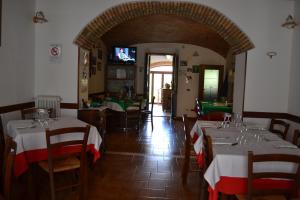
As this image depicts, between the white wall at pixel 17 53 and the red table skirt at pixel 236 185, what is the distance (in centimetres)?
325

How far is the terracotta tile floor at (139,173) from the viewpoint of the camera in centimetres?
343

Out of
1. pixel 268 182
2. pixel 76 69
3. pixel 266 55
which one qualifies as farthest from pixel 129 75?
pixel 268 182

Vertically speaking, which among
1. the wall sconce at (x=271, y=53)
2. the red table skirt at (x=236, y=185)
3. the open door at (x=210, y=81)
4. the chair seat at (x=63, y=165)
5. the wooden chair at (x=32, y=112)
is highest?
the wall sconce at (x=271, y=53)

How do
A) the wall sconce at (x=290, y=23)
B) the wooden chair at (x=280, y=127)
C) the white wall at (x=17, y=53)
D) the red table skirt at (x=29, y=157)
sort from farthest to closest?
1. the wall sconce at (x=290, y=23)
2. the white wall at (x=17, y=53)
3. the wooden chair at (x=280, y=127)
4. the red table skirt at (x=29, y=157)

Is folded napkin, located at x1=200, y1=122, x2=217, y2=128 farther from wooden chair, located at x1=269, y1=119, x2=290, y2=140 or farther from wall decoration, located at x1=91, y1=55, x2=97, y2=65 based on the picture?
wall decoration, located at x1=91, y1=55, x2=97, y2=65

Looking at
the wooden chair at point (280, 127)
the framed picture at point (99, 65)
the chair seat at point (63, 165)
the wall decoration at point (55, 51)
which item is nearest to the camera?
the chair seat at point (63, 165)

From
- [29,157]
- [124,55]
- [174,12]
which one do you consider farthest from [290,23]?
[124,55]

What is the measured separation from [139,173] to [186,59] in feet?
22.1

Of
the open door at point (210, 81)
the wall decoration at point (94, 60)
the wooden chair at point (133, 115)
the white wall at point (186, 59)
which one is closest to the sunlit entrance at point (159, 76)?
the white wall at point (186, 59)

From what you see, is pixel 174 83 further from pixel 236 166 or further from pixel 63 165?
pixel 236 166

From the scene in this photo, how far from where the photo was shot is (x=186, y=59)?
10141 mm

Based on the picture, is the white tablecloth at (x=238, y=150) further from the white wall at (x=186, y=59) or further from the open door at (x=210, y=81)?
the white wall at (x=186, y=59)

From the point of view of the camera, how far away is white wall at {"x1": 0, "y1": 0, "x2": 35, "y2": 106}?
3.93 metres

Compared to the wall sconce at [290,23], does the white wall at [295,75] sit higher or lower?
lower
